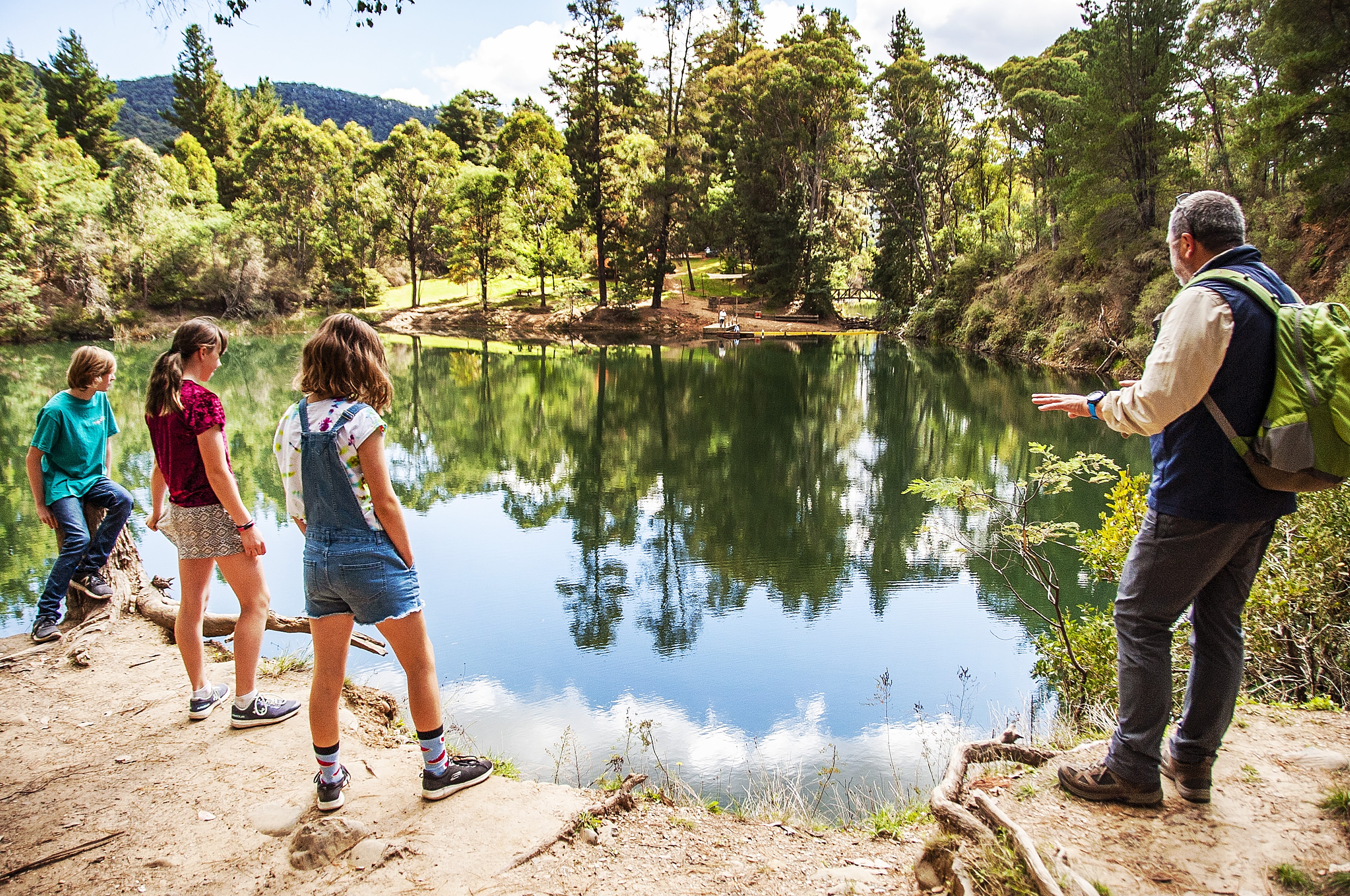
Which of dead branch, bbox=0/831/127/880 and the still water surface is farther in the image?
the still water surface

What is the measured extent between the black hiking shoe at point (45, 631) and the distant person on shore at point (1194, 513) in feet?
16.2

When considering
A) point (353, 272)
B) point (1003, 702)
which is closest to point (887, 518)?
point (1003, 702)

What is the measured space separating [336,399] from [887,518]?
8213 millimetres

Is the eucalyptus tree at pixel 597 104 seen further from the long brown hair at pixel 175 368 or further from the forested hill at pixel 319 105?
the forested hill at pixel 319 105

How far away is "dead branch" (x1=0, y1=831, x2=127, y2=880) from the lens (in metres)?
2.46

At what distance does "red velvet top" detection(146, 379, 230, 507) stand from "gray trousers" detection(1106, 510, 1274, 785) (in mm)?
3245

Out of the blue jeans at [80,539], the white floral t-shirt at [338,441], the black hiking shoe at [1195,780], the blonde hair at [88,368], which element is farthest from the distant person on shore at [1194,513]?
the blue jeans at [80,539]

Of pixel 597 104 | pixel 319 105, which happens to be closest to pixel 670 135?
pixel 597 104

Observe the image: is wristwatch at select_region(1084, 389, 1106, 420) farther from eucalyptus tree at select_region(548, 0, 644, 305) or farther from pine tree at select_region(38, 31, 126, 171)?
pine tree at select_region(38, 31, 126, 171)

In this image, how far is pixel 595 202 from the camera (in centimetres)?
3581

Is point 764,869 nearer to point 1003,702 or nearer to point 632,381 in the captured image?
point 1003,702

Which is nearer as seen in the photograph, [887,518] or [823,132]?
[887,518]

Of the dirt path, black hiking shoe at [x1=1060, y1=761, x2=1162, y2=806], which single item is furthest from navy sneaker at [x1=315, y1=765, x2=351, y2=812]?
black hiking shoe at [x1=1060, y1=761, x2=1162, y2=806]

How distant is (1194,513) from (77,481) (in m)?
5.11
